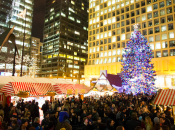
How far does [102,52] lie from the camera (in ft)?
186

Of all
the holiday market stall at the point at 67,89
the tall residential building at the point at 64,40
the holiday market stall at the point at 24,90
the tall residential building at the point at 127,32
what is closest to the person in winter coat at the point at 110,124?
the holiday market stall at the point at 24,90

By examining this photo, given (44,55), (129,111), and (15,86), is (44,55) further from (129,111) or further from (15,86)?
(129,111)

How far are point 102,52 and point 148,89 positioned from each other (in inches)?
1343

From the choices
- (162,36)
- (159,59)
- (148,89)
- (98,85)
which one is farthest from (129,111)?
(162,36)

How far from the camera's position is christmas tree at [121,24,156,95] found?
944 inches

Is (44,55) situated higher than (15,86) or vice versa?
(44,55)

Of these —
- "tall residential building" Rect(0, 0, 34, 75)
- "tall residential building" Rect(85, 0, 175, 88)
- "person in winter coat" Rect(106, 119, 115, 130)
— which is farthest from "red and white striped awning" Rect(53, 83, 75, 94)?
"tall residential building" Rect(0, 0, 34, 75)

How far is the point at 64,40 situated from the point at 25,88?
243 feet

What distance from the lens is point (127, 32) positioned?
50.4 meters

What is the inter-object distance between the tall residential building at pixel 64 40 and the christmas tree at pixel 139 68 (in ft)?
178

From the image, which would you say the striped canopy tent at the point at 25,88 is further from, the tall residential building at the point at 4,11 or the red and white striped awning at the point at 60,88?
the tall residential building at the point at 4,11

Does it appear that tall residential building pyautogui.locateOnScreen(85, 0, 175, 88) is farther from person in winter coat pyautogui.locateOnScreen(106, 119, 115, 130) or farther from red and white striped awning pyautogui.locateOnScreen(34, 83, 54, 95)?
person in winter coat pyautogui.locateOnScreen(106, 119, 115, 130)

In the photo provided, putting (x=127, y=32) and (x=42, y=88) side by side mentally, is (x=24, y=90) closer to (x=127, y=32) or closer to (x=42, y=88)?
(x=42, y=88)

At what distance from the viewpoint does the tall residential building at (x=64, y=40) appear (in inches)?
3268
